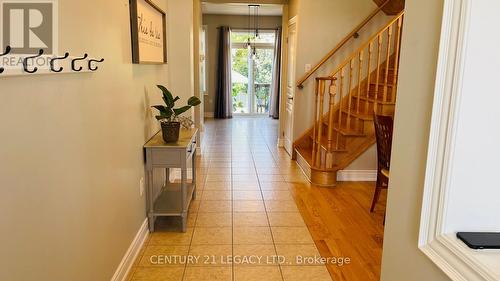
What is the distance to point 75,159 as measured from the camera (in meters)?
1.73

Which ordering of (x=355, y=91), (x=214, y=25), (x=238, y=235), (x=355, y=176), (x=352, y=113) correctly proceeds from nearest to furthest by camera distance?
1. (x=238, y=235)
2. (x=355, y=176)
3. (x=352, y=113)
4. (x=355, y=91)
5. (x=214, y=25)

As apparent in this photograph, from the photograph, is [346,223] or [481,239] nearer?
[481,239]

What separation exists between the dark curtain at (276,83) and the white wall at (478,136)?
8813mm

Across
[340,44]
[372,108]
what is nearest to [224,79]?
[340,44]

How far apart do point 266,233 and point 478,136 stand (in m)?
2.38

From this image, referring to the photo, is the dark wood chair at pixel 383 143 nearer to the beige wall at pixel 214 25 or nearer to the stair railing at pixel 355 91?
the stair railing at pixel 355 91

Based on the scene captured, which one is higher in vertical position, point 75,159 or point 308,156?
point 75,159

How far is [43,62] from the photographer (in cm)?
140

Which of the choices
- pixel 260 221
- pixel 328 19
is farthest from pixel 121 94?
pixel 328 19

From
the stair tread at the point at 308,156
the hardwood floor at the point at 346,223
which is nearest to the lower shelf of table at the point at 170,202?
the hardwood floor at the point at 346,223

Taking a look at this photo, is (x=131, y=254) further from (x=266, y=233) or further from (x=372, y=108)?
(x=372, y=108)

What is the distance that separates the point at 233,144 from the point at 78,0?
5297 mm

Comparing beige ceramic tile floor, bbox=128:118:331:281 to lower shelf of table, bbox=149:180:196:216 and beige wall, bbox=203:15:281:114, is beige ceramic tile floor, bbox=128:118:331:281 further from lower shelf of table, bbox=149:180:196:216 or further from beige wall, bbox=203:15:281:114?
beige wall, bbox=203:15:281:114

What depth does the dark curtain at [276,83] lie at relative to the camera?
10016 millimetres
